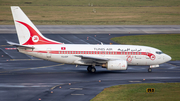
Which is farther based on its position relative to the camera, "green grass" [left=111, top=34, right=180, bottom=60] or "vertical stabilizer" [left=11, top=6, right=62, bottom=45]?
"green grass" [left=111, top=34, right=180, bottom=60]

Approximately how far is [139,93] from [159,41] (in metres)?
40.2

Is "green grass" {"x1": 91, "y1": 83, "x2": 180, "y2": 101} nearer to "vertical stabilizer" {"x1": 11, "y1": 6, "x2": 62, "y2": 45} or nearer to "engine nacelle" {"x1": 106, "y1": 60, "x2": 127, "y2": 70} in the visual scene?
"engine nacelle" {"x1": 106, "y1": 60, "x2": 127, "y2": 70}

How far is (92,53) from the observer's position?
40.5 m

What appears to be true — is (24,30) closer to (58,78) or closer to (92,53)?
(58,78)

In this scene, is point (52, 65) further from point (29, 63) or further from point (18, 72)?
point (18, 72)

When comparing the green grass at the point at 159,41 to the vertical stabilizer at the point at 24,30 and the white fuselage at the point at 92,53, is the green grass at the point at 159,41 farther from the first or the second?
the vertical stabilizer at the point at 24,30

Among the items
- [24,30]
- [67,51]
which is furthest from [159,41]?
[24,30]

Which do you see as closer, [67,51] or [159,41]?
[67,51]

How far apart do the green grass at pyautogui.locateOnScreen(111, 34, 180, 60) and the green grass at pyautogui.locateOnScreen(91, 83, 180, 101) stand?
2233cm

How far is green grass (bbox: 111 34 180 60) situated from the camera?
5857 cm

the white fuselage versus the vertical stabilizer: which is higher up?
the vertical stabilizer

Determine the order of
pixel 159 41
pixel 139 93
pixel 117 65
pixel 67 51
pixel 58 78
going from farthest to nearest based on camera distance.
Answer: pixel 159 41 < pixel 67 51 < pixel 117 65 < pixel 58 78 < pixel 139 93

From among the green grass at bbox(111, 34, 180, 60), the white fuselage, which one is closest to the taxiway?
the white fuselage

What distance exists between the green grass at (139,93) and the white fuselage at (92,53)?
7980 millimetres
